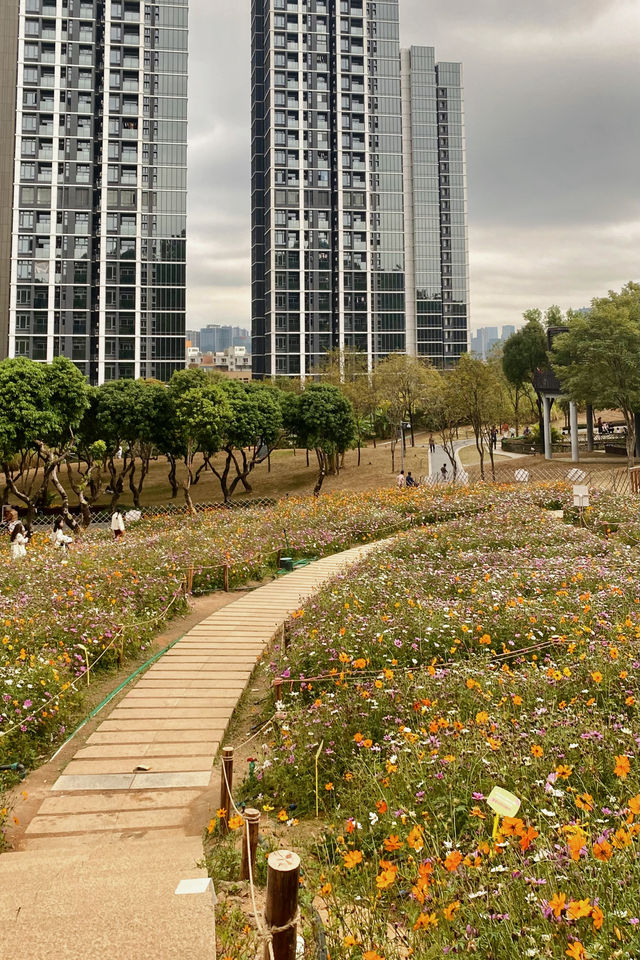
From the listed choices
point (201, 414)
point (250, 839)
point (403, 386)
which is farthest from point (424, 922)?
point (403, 386)

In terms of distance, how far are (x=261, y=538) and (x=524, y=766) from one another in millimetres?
11760

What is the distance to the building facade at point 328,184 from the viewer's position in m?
88.0

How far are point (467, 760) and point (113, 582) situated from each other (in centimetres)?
805

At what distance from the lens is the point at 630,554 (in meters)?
10.7

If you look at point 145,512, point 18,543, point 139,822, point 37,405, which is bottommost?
point 139,822

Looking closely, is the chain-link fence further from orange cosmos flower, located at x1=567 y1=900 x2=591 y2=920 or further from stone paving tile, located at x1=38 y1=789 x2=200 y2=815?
orange cosmos flower, located at x1=567 y1=900 x2=591 y2=920

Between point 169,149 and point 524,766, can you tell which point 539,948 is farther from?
point 169,149

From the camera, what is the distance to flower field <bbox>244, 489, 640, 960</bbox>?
2.93m

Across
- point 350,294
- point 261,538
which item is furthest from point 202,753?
point 350,294

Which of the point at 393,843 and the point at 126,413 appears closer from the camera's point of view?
the point at 393,843

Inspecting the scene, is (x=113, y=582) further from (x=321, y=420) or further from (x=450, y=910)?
(x=321, y=420)

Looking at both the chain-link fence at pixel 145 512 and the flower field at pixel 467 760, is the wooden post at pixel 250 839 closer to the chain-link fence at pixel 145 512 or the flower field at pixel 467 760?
the flower field at pixel 467 760

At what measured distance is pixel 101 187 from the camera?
7450 centimetres

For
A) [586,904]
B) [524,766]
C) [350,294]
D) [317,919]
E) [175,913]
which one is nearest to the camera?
[586,904]
